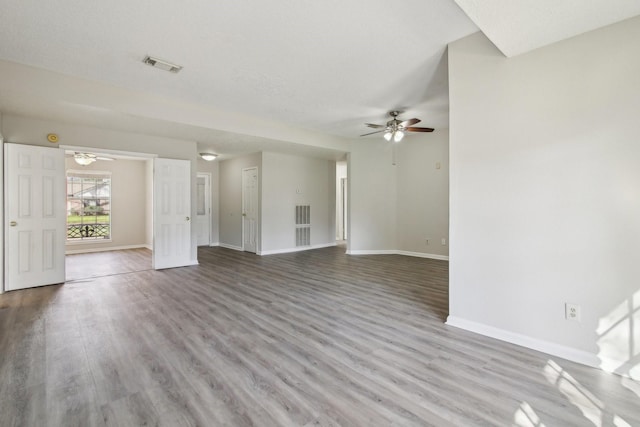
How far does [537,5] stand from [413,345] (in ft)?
9.08

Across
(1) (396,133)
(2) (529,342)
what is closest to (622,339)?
(2) (529,342)

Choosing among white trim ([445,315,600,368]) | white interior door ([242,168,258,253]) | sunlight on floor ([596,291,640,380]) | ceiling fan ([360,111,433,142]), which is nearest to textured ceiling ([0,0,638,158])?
ceiling fan ([360,111,433,142])

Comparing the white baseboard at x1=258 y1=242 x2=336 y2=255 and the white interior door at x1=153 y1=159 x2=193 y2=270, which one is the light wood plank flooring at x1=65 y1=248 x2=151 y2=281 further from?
the white baseboard at x1=258 y1=242 x2=336 y2=255

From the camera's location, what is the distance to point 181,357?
2430 mm

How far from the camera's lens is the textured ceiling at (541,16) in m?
2.05

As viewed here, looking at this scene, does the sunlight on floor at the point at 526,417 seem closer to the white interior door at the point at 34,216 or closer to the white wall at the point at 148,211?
the white interior door at the point at 34,216

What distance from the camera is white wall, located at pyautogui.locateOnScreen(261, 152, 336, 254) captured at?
745 centimetres

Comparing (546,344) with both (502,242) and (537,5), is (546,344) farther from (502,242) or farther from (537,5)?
(537,5)

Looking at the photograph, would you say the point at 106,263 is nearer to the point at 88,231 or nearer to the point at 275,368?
the point at 88,231

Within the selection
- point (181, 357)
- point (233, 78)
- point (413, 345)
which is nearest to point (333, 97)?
point (233, 78)

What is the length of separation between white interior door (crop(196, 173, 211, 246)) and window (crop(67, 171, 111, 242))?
2.38m

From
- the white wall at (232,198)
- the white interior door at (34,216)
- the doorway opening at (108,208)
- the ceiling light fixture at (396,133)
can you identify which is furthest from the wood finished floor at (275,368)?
the doorway opening at (108,208)

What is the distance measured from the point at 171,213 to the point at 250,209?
223 cm

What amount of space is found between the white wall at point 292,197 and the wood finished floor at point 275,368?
3589 mm
